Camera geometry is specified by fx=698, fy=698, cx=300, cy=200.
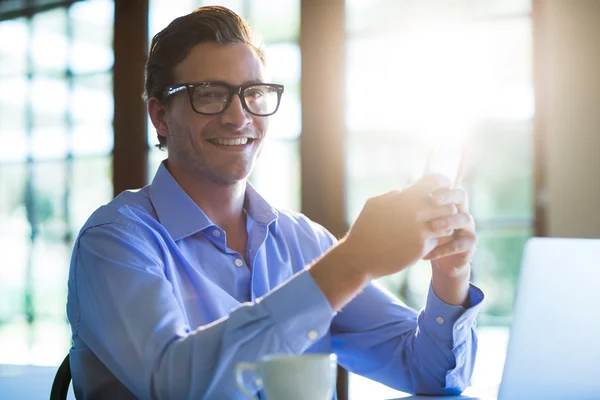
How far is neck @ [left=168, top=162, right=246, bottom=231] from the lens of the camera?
1.62 m

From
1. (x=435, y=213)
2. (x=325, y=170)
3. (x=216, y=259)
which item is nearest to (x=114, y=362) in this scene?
(x=216, y=259)

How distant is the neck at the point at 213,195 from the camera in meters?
1.62

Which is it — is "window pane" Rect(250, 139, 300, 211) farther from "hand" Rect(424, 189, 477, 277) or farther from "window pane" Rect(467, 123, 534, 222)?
"hand" Rect(424, 189, 477, 277)

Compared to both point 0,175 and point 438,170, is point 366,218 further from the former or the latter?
point 0,175

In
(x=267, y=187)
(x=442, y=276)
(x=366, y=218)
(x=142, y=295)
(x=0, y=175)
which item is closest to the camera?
(x=366, y=218)

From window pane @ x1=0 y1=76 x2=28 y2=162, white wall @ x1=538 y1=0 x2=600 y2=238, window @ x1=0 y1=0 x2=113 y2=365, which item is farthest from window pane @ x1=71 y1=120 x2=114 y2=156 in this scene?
white wall @ x1=538 y1=0 x2=600 y2=238

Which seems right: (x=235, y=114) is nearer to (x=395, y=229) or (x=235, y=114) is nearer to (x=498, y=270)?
(x=395, y=229)

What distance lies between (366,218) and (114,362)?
1.60 feet

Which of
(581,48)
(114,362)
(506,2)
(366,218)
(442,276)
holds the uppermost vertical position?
(506,2)

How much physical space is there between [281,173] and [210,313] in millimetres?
2765

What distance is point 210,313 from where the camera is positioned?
1420 millimetres

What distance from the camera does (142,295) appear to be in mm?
1144

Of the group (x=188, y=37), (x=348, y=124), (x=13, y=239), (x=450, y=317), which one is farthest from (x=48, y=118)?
(x=450, y=317)

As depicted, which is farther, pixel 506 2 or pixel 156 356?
pixel 506 2
